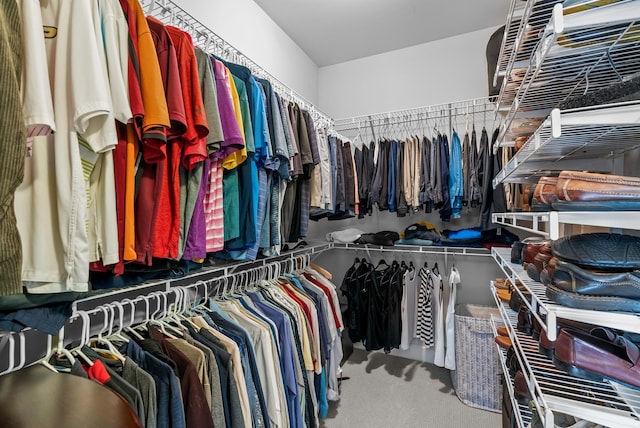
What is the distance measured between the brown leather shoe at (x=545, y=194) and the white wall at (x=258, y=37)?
196 cm

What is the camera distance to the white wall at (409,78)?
8.99 ft

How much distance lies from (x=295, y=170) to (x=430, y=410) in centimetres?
185

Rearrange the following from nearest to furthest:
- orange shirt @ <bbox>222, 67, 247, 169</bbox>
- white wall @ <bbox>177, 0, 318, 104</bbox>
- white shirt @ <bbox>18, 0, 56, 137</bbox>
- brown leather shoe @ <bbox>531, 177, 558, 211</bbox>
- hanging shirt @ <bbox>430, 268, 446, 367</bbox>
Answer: white shirt @ <bbox>18, 0, 56, 137</bbox> < brown leather shoe @ <bbox>531, 177, 558, 211</bbox> < orange shirt @ <bbox>222, 67, 247, 169</bbox> < white wall @ <bbox>177, 0, 318, 104</bbox> < hanging shirt @ <bbox>430, 268, 446, 367</bbox>

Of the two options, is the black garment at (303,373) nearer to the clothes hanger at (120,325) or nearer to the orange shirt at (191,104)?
the clothes hanger at (120,325)

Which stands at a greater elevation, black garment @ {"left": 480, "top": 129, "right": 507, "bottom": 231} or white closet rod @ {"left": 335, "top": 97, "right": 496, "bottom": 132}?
white closet rod @ {"left": 335, "top": 97, "right": 496, "bottom": 132}

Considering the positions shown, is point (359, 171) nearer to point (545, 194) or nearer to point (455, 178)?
point (455, 178)

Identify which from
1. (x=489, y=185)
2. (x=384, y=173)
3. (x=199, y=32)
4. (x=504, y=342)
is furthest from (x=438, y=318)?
(x=199, y=32)

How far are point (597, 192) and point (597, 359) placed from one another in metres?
0.43

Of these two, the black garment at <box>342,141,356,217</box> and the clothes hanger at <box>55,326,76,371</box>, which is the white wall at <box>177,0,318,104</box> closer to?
the black garment at <box>342,141,356,217</box>

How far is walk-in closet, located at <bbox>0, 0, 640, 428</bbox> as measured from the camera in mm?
725

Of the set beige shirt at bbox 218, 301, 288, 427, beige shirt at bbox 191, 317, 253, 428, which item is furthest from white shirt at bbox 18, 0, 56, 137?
beige shirt at bbox 218, 301, 288, 427

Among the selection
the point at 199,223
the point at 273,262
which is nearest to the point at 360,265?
the point at 273,262

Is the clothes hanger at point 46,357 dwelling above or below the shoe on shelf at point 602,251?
below

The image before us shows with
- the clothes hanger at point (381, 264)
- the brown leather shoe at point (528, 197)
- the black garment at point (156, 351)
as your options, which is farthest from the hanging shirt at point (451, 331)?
the black garment at point (156, 351)
